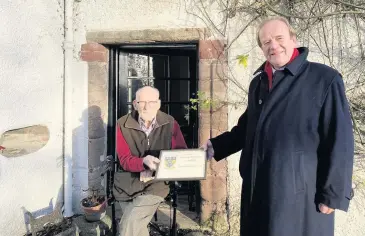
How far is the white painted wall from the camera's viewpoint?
10.4 ft

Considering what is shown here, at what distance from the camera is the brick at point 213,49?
3604mm

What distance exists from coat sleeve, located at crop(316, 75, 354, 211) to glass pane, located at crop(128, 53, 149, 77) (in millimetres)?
2840

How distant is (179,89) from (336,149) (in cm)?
281

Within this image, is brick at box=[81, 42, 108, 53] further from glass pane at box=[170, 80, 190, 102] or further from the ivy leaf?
the ivy leaf

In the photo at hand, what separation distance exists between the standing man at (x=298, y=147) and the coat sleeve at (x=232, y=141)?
441 millimetres

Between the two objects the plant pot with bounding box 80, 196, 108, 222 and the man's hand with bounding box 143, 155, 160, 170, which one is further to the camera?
the plant pot with bounding box 80, 196, 108, 222

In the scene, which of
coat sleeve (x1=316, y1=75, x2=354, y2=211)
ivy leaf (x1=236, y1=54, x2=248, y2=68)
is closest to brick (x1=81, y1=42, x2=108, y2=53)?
ivy leaf (x1=236, y1=54, x2=248, y2=68)

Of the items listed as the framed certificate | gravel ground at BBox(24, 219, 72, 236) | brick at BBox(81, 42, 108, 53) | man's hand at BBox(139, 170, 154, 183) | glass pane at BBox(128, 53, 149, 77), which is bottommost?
gravel ground at BBox(24, 219, 72, 236)

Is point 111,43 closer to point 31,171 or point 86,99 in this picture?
point 86,99

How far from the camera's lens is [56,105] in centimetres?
377

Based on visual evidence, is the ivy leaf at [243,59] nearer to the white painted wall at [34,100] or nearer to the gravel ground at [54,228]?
the white painted wall at [34,100]

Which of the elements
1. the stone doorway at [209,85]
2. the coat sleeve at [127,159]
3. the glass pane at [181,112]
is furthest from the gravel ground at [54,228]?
the glass pane at [181,112]

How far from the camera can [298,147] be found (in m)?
1.89

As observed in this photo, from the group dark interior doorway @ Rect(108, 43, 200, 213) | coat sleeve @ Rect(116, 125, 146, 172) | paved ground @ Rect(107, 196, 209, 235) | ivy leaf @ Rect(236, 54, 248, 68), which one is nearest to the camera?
coat sleeve @ Rect(116, 125, 146, 172)
